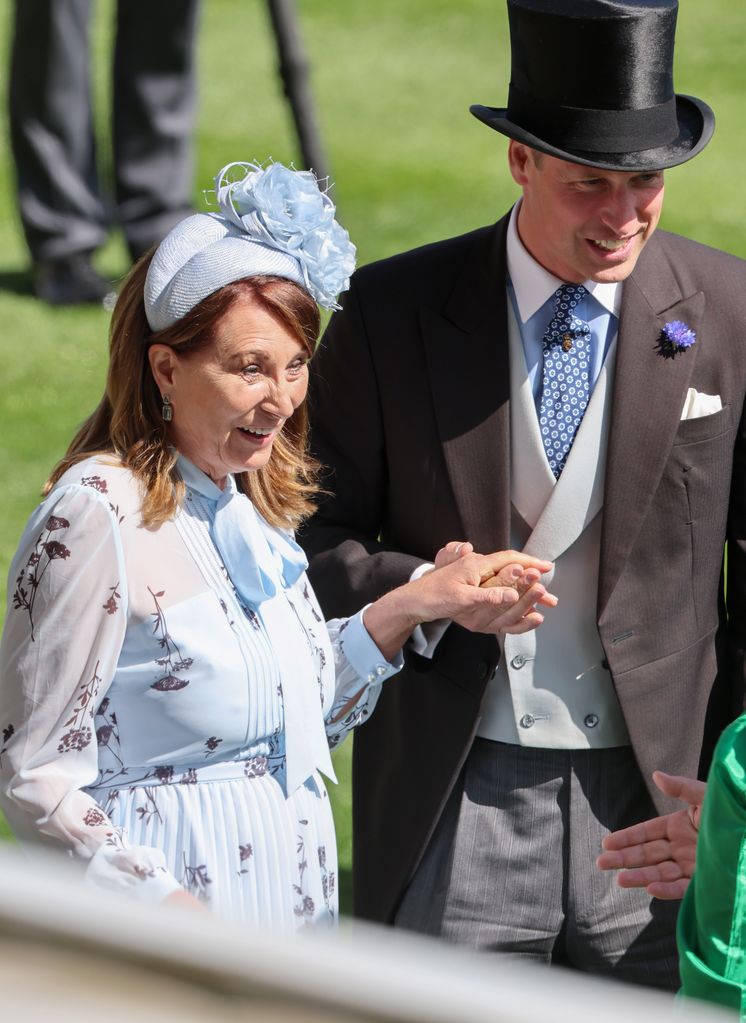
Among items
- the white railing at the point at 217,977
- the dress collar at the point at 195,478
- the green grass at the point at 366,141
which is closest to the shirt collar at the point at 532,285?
the dress collar at the point at 195,478

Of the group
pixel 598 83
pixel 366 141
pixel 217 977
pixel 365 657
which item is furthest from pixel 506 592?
pixel 366 141

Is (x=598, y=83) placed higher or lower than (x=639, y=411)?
higher

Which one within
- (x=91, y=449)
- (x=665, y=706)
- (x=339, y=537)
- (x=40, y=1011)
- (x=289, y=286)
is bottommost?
(x=665, y=706)

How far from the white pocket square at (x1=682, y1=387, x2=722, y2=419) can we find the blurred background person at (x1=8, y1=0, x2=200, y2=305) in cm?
539

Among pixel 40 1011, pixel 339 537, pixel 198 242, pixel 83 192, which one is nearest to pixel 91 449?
pixel 198 242

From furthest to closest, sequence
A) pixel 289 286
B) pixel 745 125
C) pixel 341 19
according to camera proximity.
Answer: pixel 341 19 < pixel 745 125 < pixel 289 286

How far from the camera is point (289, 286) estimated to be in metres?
2.60

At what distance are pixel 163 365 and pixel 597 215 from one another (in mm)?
833

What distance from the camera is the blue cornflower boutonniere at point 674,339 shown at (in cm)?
299

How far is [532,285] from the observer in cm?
304

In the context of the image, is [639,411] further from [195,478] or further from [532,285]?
[195,478]

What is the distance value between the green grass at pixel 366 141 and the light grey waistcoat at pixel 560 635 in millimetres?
3500

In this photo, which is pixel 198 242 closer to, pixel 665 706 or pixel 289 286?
pixel 289 286

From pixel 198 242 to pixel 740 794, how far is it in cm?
119
